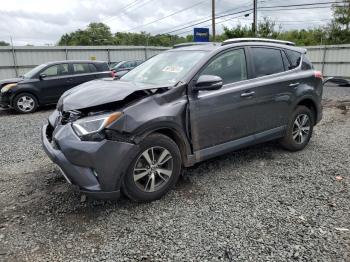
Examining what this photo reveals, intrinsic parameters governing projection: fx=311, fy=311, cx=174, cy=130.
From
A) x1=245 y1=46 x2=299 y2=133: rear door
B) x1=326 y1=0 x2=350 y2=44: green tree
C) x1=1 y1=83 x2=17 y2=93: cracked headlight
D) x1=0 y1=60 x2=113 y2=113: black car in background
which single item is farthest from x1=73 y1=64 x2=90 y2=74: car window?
x1=326 y1=0 x2=350 y2=44: green tree

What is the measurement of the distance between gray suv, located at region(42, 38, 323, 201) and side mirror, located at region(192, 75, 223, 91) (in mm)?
11

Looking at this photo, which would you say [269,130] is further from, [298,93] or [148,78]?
[148,78]

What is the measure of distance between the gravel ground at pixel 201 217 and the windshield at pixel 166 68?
1.33m

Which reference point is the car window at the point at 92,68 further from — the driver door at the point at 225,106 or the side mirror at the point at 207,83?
the side mirror at the point at 207,83

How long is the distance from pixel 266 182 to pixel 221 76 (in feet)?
4.83

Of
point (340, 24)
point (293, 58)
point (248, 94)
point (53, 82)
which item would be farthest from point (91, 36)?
point (248, 94)

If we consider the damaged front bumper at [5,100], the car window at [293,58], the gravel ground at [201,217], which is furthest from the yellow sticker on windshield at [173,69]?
the damaged front bumper at [5,100]

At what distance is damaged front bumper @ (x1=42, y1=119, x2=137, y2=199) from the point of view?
298cm

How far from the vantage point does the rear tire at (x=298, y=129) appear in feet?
16.1

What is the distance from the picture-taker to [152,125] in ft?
10.6

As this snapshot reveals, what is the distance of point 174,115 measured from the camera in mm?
3432

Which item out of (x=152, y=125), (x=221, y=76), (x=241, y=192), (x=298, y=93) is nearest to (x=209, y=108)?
(x=221, y=76)

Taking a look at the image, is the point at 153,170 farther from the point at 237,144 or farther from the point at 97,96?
the point at 237,144

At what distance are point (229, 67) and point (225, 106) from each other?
0.57 meters
